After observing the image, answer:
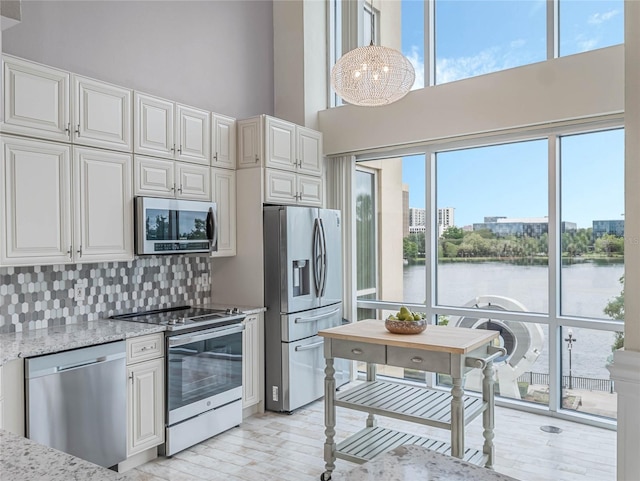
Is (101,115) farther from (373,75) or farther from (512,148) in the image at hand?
(512,148)

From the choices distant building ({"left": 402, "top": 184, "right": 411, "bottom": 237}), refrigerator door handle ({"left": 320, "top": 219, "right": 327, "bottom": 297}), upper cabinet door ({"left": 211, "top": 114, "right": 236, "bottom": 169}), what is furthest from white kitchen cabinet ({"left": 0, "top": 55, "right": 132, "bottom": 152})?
distant building ({"left": 402, "top": 184, "right": 411, "bottom": 237})

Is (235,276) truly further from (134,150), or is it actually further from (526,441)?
(526,441)

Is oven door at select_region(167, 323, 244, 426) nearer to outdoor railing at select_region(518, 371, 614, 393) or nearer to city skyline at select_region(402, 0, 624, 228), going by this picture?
city skyline at select_region(402, 0, 624, 228)

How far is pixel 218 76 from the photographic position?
4.68 meters

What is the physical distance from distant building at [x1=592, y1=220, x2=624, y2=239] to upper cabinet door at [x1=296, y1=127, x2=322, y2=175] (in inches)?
98.9

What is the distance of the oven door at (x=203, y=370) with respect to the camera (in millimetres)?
3410

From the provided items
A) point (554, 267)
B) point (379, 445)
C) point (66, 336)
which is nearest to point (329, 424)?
point (379, 445)

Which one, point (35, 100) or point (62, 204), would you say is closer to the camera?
point (35, 100)

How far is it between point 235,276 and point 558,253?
9.06 ft

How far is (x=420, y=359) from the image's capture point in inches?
112

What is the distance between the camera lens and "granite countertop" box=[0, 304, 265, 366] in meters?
2.62

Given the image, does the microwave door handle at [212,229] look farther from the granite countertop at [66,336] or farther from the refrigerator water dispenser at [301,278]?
the granite countertop at [66,336]

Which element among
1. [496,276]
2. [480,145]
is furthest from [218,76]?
[496,276]

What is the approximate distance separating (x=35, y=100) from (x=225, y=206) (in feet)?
5.63
